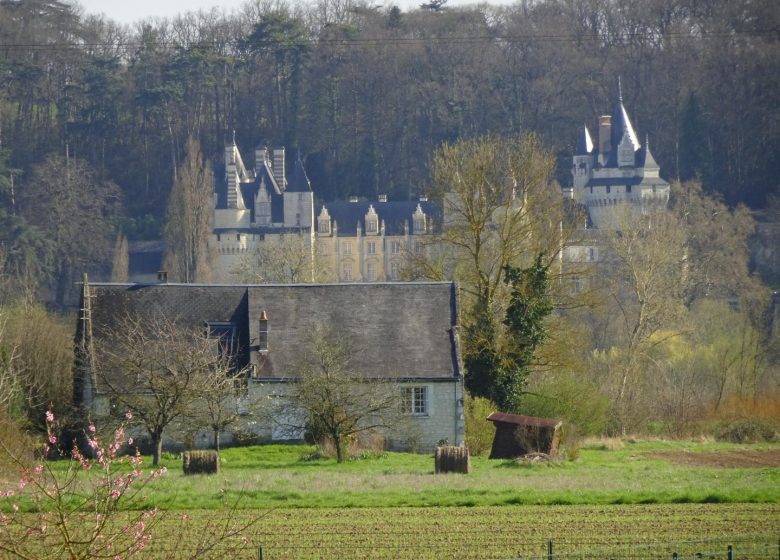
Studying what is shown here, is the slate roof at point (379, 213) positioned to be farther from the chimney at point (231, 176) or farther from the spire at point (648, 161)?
the spire at point (648, 161)

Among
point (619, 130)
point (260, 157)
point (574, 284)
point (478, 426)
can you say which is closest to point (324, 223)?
point (260, 157)

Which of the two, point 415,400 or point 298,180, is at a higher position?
point 298,180

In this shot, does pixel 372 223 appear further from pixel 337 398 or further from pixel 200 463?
pixel 200 463

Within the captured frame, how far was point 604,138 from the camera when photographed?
328ft

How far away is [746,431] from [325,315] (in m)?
9.59

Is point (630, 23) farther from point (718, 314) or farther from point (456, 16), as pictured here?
point (718, 314)

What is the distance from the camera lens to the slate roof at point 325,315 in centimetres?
3462

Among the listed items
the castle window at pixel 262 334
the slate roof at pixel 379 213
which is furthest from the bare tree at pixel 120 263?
the castle window at pixel 262 334

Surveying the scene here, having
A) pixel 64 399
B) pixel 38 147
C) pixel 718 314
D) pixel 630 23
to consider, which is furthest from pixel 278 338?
pixel 630 23

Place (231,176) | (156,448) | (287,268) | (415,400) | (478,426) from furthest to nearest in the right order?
(231,176) → (287,268) → (415,400) → (478,426) → (156,448)

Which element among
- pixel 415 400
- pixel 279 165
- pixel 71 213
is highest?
pixel 279 165

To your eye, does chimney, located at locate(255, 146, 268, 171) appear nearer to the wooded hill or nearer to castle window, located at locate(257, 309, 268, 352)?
the wooded hill

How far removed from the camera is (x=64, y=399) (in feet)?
115

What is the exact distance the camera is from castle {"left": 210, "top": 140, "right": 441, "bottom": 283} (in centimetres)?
9238
